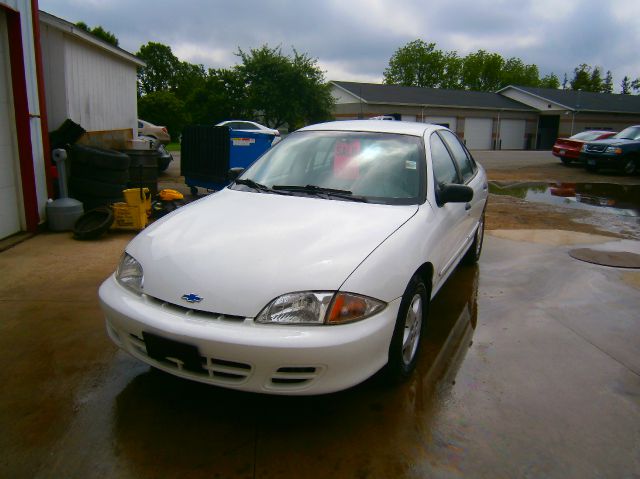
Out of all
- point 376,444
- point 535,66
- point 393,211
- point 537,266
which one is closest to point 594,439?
point 376,444

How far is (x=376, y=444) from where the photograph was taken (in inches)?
96.7

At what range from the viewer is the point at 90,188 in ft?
23.5

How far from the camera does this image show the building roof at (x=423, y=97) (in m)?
38.4

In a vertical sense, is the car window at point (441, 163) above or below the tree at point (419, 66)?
below

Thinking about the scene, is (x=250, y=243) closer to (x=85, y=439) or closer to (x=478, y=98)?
(x=85, y=439)

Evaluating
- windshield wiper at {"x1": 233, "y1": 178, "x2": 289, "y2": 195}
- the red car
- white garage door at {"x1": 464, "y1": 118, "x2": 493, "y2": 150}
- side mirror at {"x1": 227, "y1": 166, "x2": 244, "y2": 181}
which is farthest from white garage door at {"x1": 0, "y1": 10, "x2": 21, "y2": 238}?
white garage door at {"x1": 464, "y1": 118, "x2": 493, "y2": 150}

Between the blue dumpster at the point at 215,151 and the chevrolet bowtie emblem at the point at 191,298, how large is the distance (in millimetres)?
6975

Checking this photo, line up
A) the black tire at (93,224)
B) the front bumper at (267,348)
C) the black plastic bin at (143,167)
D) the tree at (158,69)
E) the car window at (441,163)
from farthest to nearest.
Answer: the tree at (158,69) < the black plastic bin at (143,167) < the black tire at (93,224) < the car window at (441,163) < the front bumper at (267,348)

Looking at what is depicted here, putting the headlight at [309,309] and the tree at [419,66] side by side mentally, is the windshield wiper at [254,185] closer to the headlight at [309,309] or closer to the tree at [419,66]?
the headlight at [309,309]

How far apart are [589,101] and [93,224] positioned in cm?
4793

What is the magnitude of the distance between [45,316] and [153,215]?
3.88m

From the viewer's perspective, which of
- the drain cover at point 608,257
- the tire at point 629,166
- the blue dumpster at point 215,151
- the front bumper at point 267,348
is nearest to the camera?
the front bumper at point 267,348

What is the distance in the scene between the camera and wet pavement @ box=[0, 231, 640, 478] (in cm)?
231

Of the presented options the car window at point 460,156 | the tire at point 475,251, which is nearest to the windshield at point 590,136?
the tire at point 475,251
